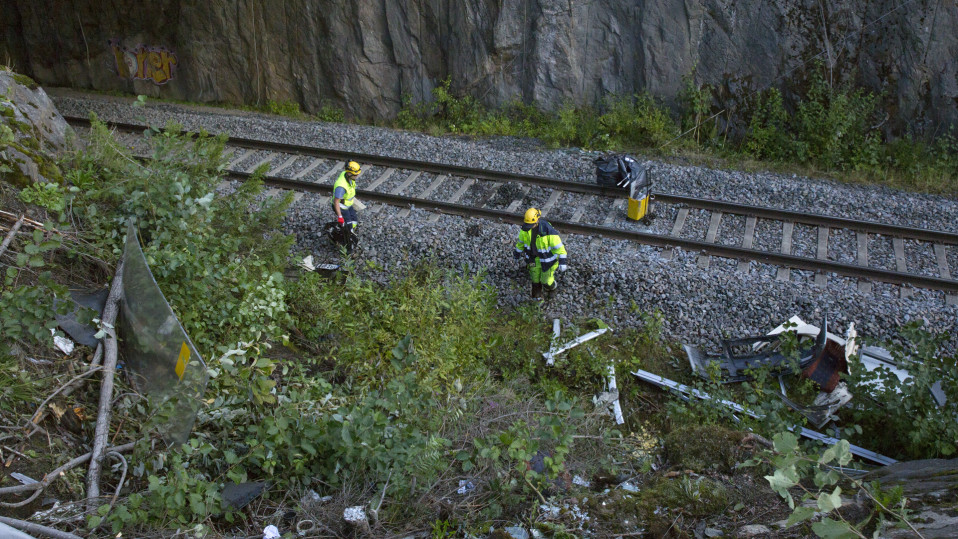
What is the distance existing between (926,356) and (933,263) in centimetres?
393

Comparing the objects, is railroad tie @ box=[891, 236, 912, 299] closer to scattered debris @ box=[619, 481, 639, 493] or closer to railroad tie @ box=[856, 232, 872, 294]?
railroad tie @ box=[856, 232, 872, 294]

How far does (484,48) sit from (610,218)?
6.51m

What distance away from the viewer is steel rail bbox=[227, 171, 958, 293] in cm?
870

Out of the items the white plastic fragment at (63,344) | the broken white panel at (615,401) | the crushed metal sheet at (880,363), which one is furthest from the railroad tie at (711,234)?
the white plastic fragment at (63,344)

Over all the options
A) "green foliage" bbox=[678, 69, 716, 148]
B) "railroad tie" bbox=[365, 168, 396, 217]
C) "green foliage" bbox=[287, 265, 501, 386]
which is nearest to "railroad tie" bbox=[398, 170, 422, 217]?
"railroad tie" bbox=[365, 168, 396, 217]

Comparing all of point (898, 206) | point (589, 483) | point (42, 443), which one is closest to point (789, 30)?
point (898, 206)

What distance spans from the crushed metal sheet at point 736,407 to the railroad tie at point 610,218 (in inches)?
95.1

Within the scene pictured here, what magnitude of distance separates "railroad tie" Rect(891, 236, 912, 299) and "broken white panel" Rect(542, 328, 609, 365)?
392 centimetres

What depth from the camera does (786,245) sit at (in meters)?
9.60

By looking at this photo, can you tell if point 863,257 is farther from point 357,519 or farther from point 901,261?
point 357,519

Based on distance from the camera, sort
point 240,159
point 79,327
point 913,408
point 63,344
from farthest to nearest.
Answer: point 240,159 → point 913,408 → point 79,327 → point 63,344

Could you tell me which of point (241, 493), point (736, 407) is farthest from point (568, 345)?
point (241, 493)

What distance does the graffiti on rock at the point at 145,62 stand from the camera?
16.7m

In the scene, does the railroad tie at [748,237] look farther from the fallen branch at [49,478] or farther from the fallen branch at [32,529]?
the fallen branch at [32,529]
